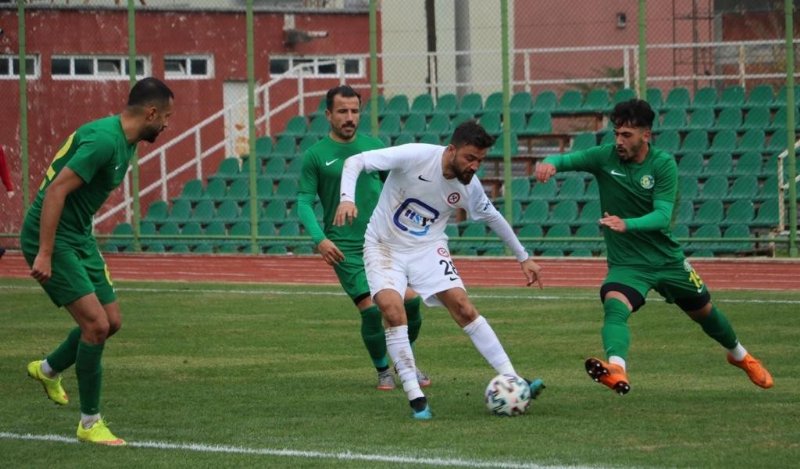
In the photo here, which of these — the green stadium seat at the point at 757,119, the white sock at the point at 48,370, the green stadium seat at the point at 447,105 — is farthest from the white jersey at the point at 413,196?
the green stadium seat at the point at 447,105

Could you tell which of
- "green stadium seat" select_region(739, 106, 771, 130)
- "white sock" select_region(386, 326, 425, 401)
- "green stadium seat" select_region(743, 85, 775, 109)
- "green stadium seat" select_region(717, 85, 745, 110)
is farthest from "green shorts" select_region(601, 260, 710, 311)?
"green stadium seat" select_region(717, 85, 745, 110)

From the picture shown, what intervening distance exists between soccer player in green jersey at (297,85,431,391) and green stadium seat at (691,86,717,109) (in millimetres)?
14025

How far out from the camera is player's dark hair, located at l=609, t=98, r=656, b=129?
9.51m

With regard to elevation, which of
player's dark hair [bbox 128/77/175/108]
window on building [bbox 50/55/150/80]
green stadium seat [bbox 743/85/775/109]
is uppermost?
window on building [bbox 50/55/150/80]

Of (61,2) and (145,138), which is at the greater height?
(61,2)

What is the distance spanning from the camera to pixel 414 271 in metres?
9.53

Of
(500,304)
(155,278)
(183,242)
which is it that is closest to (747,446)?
(500,304)

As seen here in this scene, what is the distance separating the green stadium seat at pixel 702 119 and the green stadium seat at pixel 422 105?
15.7 ft

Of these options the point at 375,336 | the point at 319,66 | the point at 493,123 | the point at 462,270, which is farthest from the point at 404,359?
the point at 319,66

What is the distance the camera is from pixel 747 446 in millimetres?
7949

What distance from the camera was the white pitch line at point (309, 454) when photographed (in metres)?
7.48

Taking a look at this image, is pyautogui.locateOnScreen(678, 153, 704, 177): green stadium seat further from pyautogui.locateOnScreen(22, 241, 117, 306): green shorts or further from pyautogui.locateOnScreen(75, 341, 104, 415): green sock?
pyautogui.locateOnScreen(75, 341, 104, 415): green sock

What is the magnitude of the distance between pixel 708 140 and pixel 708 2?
4.34 m

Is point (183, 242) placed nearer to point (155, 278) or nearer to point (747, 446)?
point (155, 278)
